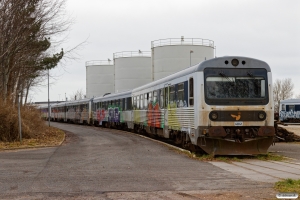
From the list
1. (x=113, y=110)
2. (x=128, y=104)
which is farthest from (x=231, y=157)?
(x=113, y=110)

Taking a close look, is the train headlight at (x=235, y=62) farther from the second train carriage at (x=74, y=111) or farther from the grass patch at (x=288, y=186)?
the second train carriage at (x=74, y=111)

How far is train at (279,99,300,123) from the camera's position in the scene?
170 ft

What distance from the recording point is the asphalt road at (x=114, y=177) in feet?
28.8

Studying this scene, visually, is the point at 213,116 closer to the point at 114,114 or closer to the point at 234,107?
the point at 234,107

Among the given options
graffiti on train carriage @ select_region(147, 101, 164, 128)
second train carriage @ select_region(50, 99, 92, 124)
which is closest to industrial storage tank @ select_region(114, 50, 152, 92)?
second train carriage @ select_region(50, 99, 92, 124)

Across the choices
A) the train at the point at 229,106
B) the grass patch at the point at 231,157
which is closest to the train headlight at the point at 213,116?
the train at the point at 229,106

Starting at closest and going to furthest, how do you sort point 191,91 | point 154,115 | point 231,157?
point 231,157 → point 191,91 → point 154,115

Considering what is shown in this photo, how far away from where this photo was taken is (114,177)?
1074 cm

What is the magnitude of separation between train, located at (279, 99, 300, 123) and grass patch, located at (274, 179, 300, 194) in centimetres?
4351

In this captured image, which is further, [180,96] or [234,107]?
[180,96]

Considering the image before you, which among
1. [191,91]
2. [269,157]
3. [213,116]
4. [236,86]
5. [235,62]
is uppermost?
[235,62]

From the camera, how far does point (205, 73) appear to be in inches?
596

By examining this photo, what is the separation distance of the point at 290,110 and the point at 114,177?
4507cm

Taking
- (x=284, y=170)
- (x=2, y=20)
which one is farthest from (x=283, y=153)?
(x=2, y=20)
